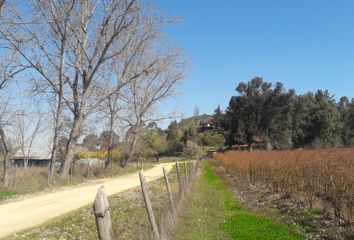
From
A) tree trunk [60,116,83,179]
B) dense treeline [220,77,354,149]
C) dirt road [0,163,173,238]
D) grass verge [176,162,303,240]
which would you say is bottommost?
grass verge [176,162,303,240]

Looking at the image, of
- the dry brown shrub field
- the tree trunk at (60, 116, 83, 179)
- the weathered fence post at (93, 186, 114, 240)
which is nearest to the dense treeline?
the tree trunk at (60, 116, 83, 179)

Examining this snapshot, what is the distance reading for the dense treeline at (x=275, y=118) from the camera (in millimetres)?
91125

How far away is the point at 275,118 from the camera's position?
91.8 meters

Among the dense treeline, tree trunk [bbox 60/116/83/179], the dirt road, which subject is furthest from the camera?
the dense treeline

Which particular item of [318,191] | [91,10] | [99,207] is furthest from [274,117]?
[99,207]

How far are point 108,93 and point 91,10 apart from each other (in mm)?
6133

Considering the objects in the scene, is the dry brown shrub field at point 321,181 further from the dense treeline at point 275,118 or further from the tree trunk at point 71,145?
the dense treeline at point 275,118

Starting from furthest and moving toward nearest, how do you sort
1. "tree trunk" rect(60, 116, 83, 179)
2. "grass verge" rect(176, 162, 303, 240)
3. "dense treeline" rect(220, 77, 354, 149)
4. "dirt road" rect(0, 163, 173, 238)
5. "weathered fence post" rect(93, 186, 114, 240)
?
"dense treeline" rect(220, 77, 354, 149), "tree trunk" rect(60, 116, 83, 179), "dirt road" rect(0, 163, 173, 238), "grass verge" rect(176, 162, 303, 240), "weathered fence post" rect(93, 186, 114, 240)

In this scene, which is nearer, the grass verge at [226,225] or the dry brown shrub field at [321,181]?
the grass verge at [226,225]

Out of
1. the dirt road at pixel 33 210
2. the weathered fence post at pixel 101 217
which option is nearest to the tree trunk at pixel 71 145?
the dirt road at pixel 33 210

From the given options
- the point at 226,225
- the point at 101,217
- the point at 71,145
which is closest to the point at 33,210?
the point at 226,225

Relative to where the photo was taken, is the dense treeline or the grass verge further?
the dense treeline

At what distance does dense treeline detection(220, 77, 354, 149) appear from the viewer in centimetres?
9112

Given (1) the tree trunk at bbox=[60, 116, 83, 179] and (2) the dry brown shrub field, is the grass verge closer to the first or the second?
(2) the dry brown shrub field
